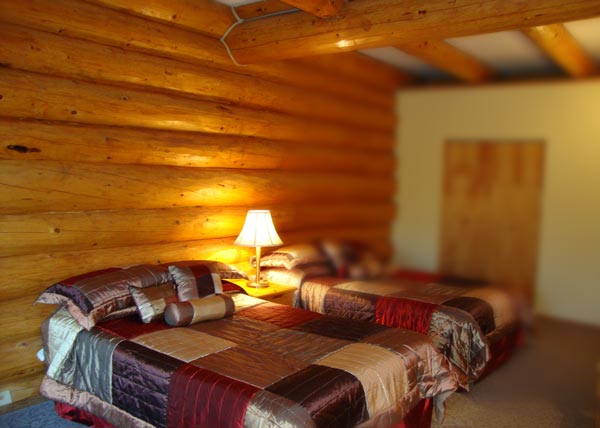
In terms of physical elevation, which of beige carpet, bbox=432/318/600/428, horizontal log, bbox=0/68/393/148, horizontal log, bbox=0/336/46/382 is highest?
horizontal log, bbox=0/68/393/148

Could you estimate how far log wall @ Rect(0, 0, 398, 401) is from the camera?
122 inches

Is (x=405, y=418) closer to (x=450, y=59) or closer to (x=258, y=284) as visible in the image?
(x=258, y=284)

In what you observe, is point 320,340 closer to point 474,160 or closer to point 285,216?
point 285,216

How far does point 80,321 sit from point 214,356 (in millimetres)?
896

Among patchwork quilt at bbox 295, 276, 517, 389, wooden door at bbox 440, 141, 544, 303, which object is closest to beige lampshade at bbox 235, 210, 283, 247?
patchwork quilt at bbox 295, 276, 517, 389

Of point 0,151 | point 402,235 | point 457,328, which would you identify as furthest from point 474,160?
point 0,151

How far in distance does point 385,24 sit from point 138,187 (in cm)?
200

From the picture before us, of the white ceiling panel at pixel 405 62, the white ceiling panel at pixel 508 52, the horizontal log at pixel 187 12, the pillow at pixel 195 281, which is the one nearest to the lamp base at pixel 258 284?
the pillow at pixel 195 281

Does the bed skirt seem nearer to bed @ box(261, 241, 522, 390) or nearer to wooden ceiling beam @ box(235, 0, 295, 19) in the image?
bed @ box(261, 241, 522, 390)

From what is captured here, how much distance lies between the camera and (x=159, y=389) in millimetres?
2541

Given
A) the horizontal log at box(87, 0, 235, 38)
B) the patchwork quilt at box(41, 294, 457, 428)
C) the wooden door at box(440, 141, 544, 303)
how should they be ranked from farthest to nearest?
the wooden door at box(440, 141, 544, 303) → the horizontal log at box(87, 0, 235, 38) → the patchwork quilt at box(41, 294, 457, 428)

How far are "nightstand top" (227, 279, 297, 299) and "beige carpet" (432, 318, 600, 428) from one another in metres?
1.45

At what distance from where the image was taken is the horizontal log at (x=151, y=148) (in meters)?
3.12

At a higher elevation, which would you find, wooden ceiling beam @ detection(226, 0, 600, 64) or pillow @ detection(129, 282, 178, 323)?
wooden ceiling beam @ detection(226, 0, 600, 64)
